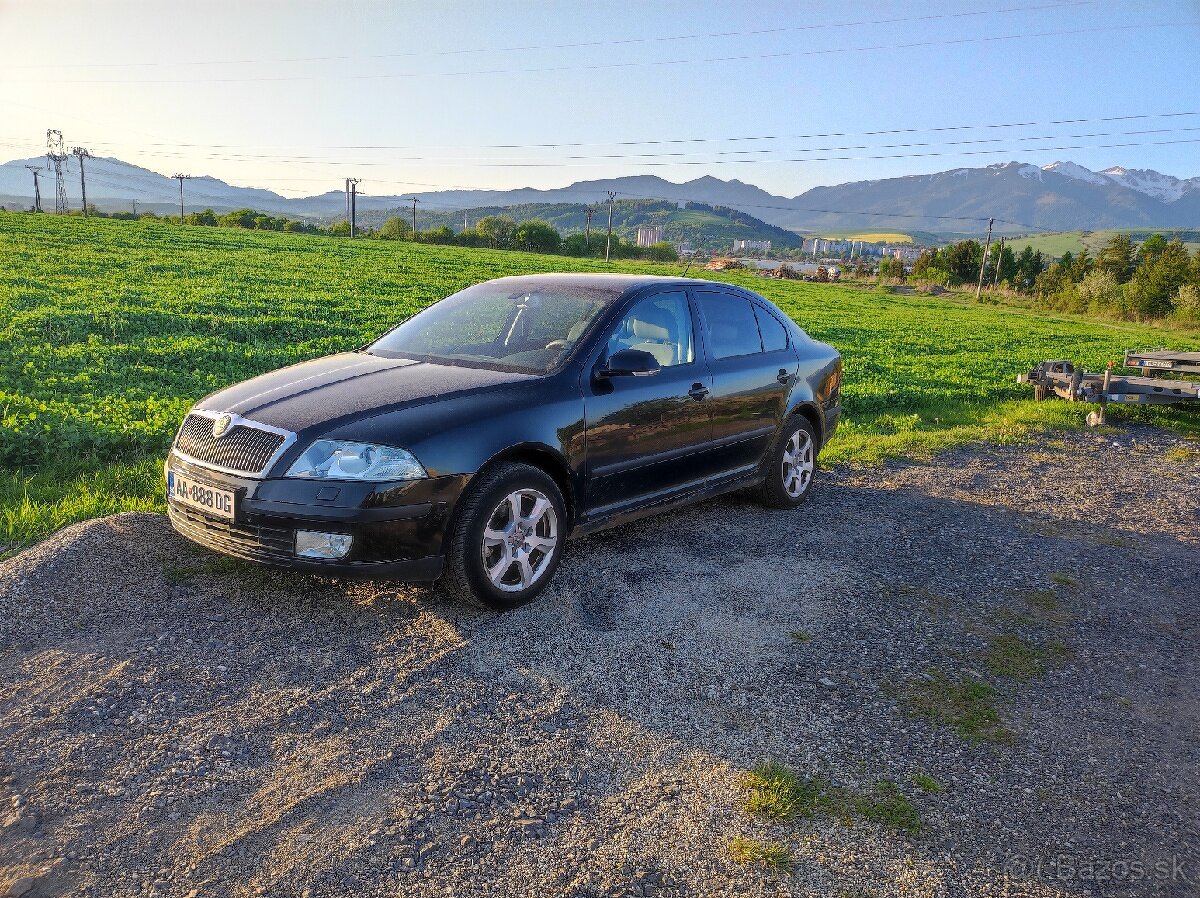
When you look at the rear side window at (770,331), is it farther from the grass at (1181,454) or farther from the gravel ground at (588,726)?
the grass at (1181,454)

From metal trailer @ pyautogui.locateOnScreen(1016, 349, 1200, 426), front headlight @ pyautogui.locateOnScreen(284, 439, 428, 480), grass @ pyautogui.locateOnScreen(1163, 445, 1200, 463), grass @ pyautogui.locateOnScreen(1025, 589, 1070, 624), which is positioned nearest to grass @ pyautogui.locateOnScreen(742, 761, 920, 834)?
front headlight @ pyautogui.locateOnScreen(284, 439, 428, 480)

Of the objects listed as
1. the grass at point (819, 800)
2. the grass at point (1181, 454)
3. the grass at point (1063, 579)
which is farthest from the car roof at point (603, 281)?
the grass at point (1181, 454)

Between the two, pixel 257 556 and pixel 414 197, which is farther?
pixel 414 197

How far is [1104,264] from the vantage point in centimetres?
7062

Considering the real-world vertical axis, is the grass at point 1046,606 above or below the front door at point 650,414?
below

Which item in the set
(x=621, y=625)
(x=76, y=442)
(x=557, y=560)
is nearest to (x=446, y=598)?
(x=557, y=560)

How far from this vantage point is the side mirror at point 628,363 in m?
4.96

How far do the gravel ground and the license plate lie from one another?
1.51 ft

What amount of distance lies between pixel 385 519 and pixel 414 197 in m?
117

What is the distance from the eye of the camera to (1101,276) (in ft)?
203

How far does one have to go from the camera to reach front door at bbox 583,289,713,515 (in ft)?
16.7

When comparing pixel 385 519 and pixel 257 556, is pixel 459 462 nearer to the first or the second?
pixel 385 519

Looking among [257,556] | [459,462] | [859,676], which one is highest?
[459,462]

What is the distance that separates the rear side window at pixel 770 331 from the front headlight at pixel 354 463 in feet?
11.0
